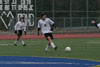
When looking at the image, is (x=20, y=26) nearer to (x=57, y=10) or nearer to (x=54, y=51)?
(x=54, y=51)

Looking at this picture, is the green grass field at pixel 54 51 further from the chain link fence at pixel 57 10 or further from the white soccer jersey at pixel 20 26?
the chain link fence at pixel 57 10

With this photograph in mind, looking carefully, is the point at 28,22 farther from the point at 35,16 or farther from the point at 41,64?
the point at 41,64

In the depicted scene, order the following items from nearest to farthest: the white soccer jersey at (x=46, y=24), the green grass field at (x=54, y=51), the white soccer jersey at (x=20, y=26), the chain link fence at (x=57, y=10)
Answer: the green grass field at (x=54, y=51)
the white soccer jersey at (x=46, y=24)
the white soccer jersey at (x=20, y=26)
the chain link fence at (x=57, y=10)

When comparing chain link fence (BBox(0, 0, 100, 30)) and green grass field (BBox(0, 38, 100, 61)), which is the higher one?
chain link fence (BBox(0, 0, 100, 30))

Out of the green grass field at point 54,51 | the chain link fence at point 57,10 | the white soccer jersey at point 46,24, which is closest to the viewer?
the green grass field at point 54,51

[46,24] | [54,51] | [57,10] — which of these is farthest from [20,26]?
[57,10]

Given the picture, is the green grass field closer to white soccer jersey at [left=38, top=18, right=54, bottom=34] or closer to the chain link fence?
white soccer jersey at [left=38, top=18, right=54, bottom=34]

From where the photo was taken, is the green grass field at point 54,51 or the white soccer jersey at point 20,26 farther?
the white soccer jersey at point 20,26

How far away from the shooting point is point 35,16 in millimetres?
46469

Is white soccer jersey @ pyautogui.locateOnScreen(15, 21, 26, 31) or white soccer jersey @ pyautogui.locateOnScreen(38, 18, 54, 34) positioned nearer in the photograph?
white soccer jersey @ pyautogui.locateOnScreen(38, 18, 54, 34)

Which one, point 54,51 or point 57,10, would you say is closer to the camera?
point 54,51

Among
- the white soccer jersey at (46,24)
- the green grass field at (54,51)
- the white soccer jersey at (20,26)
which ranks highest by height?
the white soccer jersey at (46,24)

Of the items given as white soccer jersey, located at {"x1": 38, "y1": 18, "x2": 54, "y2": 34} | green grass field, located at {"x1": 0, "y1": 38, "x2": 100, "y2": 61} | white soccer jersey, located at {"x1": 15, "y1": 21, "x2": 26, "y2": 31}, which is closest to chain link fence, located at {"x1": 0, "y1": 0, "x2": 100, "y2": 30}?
white soccer jersey, located at {"x1": 15, "y1": 21, "x2": 26, "y2": 31}

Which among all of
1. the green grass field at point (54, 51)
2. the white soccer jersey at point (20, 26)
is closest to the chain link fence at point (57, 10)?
the white soccer jersey at point (20, 26)
